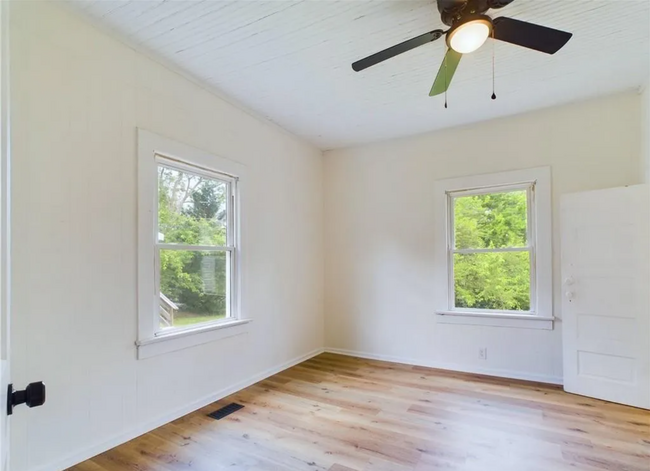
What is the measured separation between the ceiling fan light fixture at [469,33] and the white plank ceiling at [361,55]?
15.6 inches

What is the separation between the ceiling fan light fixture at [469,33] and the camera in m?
1.75

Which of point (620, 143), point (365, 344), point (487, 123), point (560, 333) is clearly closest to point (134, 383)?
point (365, 344)

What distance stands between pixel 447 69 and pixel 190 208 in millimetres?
2232

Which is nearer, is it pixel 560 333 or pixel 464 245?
pixel 560 333

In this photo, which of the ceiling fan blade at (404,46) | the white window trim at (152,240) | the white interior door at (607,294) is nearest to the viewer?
the ceiling fan blade at (404,46)

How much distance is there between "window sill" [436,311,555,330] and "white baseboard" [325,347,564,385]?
0.47 metres

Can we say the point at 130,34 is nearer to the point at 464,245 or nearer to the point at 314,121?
the point at 314,121

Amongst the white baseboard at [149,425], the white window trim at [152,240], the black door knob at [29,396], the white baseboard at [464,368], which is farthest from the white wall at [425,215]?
the black door knob at [29,396]

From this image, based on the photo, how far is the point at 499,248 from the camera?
3.75m

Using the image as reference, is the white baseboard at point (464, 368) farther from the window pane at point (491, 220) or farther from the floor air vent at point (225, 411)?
the floor air vent at point (225, 411)

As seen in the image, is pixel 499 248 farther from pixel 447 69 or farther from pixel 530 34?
pixel 530 34

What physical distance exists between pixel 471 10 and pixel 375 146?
2.66 meters

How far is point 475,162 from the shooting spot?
3.88m

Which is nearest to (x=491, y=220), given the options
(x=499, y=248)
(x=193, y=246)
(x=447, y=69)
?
(x=499, y=248)
